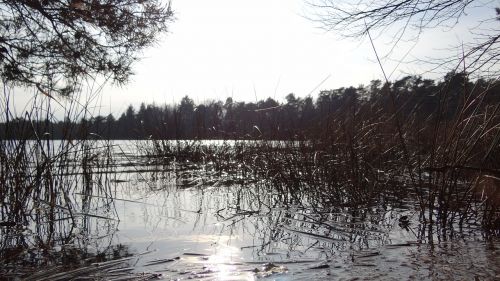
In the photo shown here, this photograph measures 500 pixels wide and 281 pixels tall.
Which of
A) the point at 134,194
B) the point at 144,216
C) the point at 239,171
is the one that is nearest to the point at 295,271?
the point at 144,216

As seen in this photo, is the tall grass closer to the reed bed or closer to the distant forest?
the distant forest

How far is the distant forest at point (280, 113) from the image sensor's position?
293 cm

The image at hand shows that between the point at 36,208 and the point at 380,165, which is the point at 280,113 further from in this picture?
the point at 36,208

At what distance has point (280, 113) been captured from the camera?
4922 mm

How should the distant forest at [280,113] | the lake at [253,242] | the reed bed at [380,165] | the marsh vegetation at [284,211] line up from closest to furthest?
the lake at [253,242]
the marsh vegetation at [284,211]
the reed bed at [380,165]
the distant forest at [280,113]

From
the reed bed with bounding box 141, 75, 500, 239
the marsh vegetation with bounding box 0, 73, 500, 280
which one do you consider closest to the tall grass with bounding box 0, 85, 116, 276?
the marsh vegetation with bounding box 0, 73, 500, 280

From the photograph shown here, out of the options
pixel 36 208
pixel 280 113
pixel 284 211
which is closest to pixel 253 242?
pixel 284 211

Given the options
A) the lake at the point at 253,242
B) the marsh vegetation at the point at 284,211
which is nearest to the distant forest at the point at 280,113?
the marsh vegetation at the point at 284,211

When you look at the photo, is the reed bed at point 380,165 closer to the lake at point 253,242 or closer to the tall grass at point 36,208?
the lake at point 253,242

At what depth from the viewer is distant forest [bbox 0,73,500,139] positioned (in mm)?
2926

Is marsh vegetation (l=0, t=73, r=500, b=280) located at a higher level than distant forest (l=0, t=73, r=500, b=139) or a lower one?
lower

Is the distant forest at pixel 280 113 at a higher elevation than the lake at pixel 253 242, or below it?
higher

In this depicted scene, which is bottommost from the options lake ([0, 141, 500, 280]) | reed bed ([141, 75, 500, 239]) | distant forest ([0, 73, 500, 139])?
lake ([0, 141, 500, 280])

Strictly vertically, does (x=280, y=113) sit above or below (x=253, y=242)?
above
